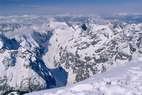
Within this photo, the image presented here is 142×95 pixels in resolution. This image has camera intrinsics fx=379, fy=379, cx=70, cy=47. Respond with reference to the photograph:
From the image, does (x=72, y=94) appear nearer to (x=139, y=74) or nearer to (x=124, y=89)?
(x=124, y=89)

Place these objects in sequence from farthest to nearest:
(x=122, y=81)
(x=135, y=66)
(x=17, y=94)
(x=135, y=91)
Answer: (x=17, y=94)
(x=135, y=66)
(x=122, y=81)
(x=135, y=91)

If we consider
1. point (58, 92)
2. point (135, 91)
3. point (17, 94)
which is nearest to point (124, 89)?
point (135, 91)

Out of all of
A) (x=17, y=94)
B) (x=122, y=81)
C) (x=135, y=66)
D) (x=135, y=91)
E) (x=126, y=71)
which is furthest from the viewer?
(x=17, y=94)

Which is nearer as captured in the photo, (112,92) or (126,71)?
(112,92)

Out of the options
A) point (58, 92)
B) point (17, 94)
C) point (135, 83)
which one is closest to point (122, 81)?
point (135, 83)

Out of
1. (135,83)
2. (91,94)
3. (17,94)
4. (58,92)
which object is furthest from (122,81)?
(17,94)

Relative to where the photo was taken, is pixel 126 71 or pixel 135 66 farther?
pixel 135 66

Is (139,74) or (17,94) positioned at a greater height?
(139,74)

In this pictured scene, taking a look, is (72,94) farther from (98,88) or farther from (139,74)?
(139,74)

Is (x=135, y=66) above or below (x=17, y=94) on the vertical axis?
above

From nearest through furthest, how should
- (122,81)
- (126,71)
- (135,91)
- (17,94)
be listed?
1. (135,91)
2. (122,81)
3. (126,71)
4. (17,94)
